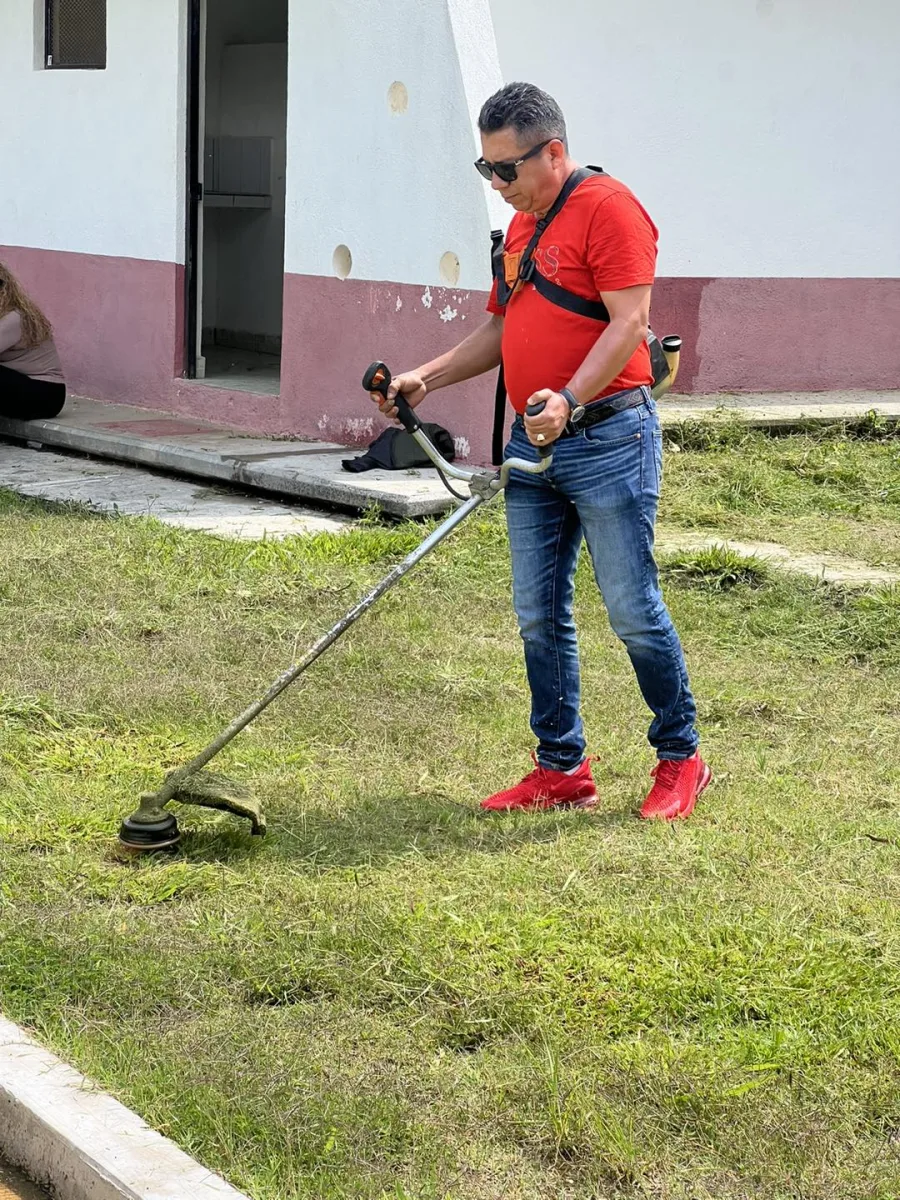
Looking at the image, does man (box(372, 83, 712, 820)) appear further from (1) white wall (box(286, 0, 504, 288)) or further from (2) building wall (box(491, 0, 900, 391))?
(2) building wall (box(491, 0, 900, 391))

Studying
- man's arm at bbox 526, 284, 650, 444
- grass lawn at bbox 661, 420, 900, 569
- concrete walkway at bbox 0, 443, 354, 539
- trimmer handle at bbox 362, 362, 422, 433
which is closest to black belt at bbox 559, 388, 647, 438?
man's arm at bbox 526, 284, 650, 444

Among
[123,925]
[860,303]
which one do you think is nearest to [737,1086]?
[123,925]

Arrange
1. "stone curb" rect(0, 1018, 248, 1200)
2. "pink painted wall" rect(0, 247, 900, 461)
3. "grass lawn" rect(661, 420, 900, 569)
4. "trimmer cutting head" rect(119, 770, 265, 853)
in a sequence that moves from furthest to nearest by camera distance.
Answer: "pink painted wall" rect(0, 247, 900, 461)
"grass lawn" rect(661, 420, 900, 569)
"trimmer cutting head" rect(119, 770, 265, 853)
"stone curb" rect(0, 1018, 248, 1200)

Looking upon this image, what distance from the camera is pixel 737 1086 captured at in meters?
2.87

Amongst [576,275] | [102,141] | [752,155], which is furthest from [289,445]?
[576,275]

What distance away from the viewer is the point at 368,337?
28.7ft

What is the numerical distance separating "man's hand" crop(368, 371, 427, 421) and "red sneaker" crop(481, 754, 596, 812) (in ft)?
3.36

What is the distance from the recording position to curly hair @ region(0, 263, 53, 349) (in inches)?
365

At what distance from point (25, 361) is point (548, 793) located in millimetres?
6336

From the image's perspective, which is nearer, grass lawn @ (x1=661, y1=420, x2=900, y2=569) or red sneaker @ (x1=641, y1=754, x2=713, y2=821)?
red sneaker @ (x1=641, y1=754, x2=713, y2=821)

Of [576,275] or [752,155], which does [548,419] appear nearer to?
[576,275]

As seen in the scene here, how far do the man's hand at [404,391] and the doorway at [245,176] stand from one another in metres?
8.75

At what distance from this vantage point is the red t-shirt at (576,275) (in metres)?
3.76

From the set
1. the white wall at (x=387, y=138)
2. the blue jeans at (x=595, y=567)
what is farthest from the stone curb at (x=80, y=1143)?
the white wall at (x=387, y=138)
